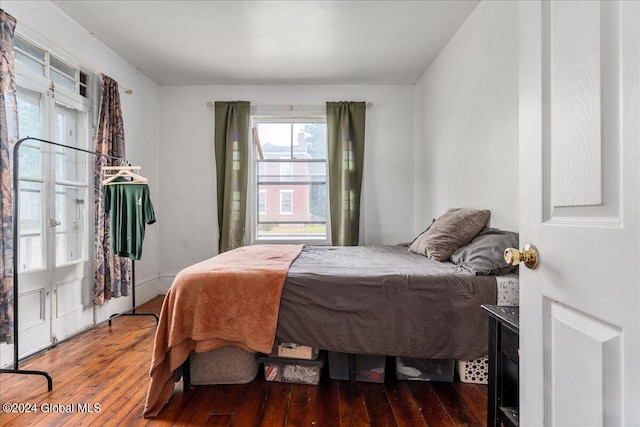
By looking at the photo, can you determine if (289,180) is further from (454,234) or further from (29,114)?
(29,114)

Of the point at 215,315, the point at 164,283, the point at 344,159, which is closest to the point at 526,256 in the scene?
the point at 215,315

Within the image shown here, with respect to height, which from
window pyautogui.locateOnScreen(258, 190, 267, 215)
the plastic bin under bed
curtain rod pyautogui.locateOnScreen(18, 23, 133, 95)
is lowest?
the plastic bin under bed

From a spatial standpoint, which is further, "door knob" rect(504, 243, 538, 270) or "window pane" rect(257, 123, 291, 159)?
"window pane" rect(257, 123, 291, 159)

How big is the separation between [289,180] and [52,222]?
7.99ft

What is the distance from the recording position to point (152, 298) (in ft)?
12.8

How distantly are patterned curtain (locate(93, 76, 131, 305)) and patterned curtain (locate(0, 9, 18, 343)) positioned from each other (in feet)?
2.86

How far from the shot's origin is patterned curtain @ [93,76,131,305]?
2.90 meters

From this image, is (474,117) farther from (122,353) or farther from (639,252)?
(122,353)

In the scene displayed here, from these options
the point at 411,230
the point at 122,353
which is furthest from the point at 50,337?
the point at 411,230

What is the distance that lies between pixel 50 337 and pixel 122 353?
64cm

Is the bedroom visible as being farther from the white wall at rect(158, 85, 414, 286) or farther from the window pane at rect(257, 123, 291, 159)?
the window pane at rect(257, 123, 291, 159)

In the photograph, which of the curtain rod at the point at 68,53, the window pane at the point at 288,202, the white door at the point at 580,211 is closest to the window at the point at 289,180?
the window pane at the point at 288,202

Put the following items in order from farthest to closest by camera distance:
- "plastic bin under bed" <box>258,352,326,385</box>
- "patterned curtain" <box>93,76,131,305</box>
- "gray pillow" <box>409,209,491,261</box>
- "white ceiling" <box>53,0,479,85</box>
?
1. "patterned curtain" <box>93,76,131,305</box>
2. "white ceiling" <box>53,0,479,85</box>
3. "gray pillow" <box>409,209,491,261</box>
4. "plastic bin under bed" <box>258,352,326,385</box>

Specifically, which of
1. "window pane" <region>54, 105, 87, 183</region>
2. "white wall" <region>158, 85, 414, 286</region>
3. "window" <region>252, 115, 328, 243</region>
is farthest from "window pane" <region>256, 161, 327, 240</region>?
"window pane" <region>54, 105, 87, 183</region>
